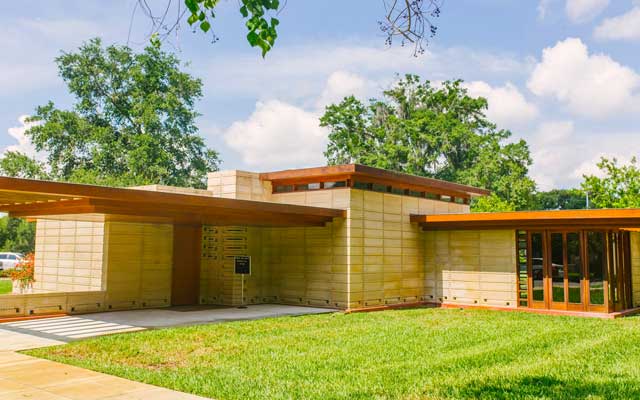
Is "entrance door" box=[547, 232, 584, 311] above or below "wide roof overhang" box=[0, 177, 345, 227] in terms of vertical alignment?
below

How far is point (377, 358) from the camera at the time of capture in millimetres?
9641

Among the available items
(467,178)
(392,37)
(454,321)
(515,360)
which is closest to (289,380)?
Answer: (515,360)

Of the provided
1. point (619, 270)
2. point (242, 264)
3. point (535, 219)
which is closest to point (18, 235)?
point (242, 264)

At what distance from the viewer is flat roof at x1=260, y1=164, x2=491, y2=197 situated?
1723cm

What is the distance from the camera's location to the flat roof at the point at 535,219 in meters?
15.6

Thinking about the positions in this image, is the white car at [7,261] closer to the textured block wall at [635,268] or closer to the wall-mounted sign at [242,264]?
the wall-mounted sign at [242,264]

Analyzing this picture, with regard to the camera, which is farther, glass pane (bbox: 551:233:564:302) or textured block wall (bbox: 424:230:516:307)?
textured block wall (bbox: 424:230:516:307)

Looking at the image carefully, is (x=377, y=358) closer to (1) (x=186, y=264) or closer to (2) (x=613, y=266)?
(1) (x=186, y=264)

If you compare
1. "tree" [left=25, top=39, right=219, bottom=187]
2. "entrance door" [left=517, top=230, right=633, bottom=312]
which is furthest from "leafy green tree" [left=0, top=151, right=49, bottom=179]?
"entrance door" [left=517, top=230, right=633, bottom=312]

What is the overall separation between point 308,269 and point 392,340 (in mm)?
6871

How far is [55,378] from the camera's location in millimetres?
8000

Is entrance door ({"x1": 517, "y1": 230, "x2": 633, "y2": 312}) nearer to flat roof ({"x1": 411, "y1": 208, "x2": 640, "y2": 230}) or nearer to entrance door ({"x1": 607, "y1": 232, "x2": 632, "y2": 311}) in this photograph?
entrance door ({"x1": 607, "y1": 232, "x2": 632, "y2": 311})

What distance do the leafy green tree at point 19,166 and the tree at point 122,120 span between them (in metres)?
0.20

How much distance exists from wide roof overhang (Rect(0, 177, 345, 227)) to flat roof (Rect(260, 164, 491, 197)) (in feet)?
3.97
